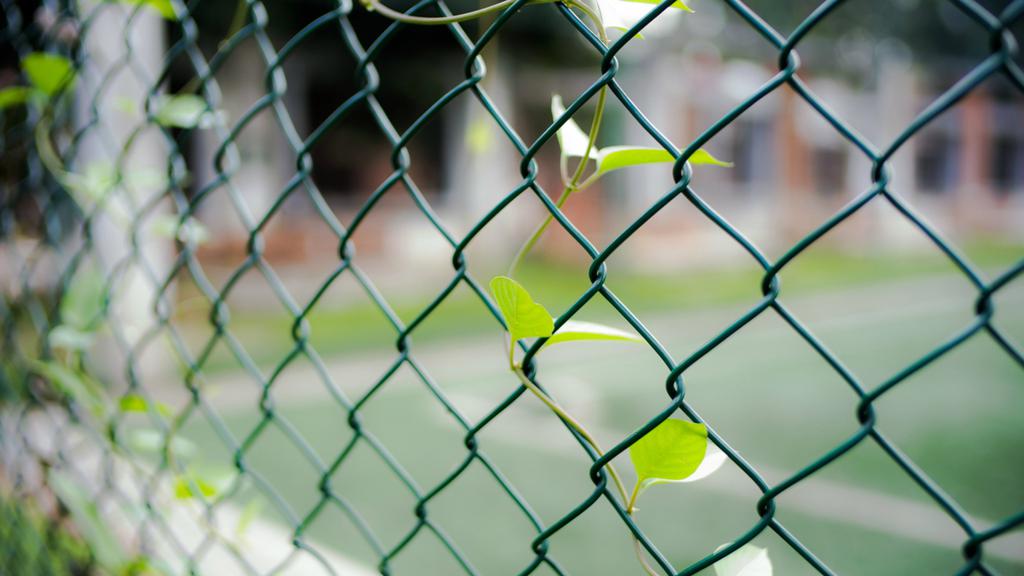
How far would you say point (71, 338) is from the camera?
1085 mm

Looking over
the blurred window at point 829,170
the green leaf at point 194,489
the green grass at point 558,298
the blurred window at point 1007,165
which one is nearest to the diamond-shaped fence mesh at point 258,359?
the green leaf at point 194,489

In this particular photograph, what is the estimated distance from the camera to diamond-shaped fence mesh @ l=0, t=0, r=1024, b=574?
0.46 m

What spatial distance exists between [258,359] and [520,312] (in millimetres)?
4726

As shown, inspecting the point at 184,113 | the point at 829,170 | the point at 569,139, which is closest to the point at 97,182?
the point at 184,113

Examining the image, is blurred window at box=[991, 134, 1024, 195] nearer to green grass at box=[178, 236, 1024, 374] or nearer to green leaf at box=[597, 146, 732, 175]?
green grass at box=[178, 236, 1024, 374]

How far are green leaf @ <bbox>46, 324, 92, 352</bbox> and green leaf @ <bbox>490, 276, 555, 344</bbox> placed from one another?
0.84 m

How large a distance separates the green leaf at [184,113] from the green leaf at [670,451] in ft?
2.08

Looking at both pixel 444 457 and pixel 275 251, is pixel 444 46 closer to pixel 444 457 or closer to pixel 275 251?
pixel 275 251

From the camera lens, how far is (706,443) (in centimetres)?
48

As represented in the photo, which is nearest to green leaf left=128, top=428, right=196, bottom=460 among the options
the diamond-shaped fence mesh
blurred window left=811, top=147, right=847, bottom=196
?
the diamond-shaped fence mesh

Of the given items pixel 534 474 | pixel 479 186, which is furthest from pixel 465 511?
pixel 479 186

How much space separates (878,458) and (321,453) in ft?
7.91

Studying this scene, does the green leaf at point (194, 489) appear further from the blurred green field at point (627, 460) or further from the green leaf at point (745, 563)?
the green leaf at point (745, 563)

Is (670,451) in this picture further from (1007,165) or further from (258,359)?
(1007,165)
